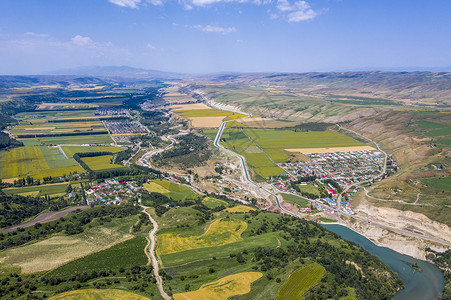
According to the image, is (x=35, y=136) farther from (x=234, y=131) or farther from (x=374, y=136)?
(x=374, y=136)

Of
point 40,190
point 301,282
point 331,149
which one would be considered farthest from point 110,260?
point 331,149

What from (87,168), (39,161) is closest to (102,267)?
(87,168)

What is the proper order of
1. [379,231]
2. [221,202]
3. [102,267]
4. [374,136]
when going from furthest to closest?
[374,136] < [221,202] < [379,231] < [102,267]

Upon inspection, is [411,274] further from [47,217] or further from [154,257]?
[47,217]

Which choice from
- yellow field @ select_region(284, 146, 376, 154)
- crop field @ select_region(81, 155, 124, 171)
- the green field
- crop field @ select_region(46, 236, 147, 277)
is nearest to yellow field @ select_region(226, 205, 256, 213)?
crop field @ select_region(46, 236, 147, 277)

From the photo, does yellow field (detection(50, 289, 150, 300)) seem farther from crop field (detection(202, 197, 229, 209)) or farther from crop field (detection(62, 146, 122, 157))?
crop field (detection(62, 146, 122, 157))

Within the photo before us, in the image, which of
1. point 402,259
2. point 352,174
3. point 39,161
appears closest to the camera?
point 402,259
